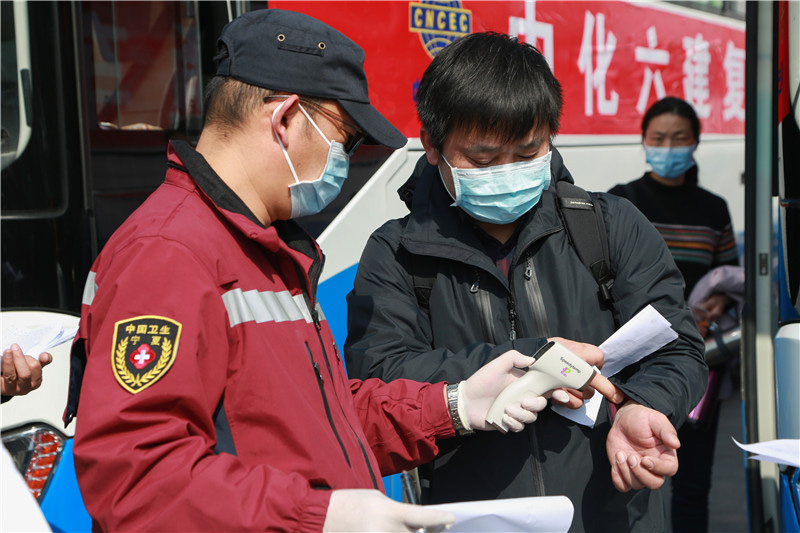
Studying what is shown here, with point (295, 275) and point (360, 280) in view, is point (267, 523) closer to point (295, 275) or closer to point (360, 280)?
point (295, 275)

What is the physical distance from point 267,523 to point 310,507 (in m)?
0.07

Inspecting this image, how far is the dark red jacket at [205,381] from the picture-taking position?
1.16 metres

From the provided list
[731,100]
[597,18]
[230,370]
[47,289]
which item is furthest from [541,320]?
[731,100]

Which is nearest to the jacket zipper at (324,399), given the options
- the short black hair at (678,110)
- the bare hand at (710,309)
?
the bare hand at (710,309)

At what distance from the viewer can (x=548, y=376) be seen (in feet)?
5.60

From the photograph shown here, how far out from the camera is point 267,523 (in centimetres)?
117

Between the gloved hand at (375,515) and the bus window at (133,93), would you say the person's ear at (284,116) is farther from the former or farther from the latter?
the bus window at (133,93)

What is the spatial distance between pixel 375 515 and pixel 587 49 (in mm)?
3935

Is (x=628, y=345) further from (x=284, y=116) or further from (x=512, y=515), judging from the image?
(x=284, y=116)

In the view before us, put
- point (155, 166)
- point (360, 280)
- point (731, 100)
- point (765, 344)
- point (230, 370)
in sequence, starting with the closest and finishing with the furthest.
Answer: point (230, 370)
point (360, 280)
point (155, 166)
point (765, 344)
point (731, 100)

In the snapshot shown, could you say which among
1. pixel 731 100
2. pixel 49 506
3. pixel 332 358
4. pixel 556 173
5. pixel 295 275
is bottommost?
pixel 49 506

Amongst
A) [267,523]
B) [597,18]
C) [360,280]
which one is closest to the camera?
[267,523]

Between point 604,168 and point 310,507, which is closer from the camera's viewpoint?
point 310,507

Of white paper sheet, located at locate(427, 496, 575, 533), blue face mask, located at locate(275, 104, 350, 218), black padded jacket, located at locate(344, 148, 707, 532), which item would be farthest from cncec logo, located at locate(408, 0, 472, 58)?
white paper sheet, located at locate(427, 496, 575, 533)
